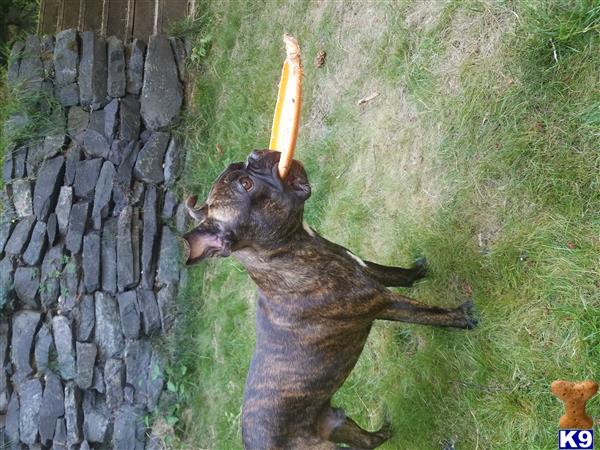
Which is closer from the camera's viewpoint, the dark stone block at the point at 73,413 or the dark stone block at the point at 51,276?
the dark stone block at the point at 73,413

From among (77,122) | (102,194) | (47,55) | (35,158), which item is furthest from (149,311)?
(47,55)

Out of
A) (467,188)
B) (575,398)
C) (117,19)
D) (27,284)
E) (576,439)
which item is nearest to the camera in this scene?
(575,398)

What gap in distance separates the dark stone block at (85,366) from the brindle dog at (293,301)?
3.29 metres

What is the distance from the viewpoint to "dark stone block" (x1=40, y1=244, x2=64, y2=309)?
6242 mm

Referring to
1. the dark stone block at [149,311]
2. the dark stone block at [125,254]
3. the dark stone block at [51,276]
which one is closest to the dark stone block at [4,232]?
the dark stone block at [51,276]

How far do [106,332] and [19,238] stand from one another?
1.28 metres

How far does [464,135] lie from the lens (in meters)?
3.66

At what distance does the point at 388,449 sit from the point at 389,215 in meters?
1.57

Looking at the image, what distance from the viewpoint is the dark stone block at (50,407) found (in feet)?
19.9

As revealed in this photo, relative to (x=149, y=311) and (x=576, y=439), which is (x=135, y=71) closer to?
(x=149, y=311)

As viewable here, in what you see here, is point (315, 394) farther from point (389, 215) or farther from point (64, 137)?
point (64, 137)

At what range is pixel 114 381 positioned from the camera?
6242mm

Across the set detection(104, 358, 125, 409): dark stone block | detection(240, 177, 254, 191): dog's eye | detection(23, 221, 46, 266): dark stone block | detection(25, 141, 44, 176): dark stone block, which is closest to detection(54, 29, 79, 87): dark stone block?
detection(25, 141, 44, 176): dark stone block

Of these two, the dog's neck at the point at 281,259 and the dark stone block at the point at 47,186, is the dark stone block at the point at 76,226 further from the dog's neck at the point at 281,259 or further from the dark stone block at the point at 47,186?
the dog's neck at the point at 281,259
